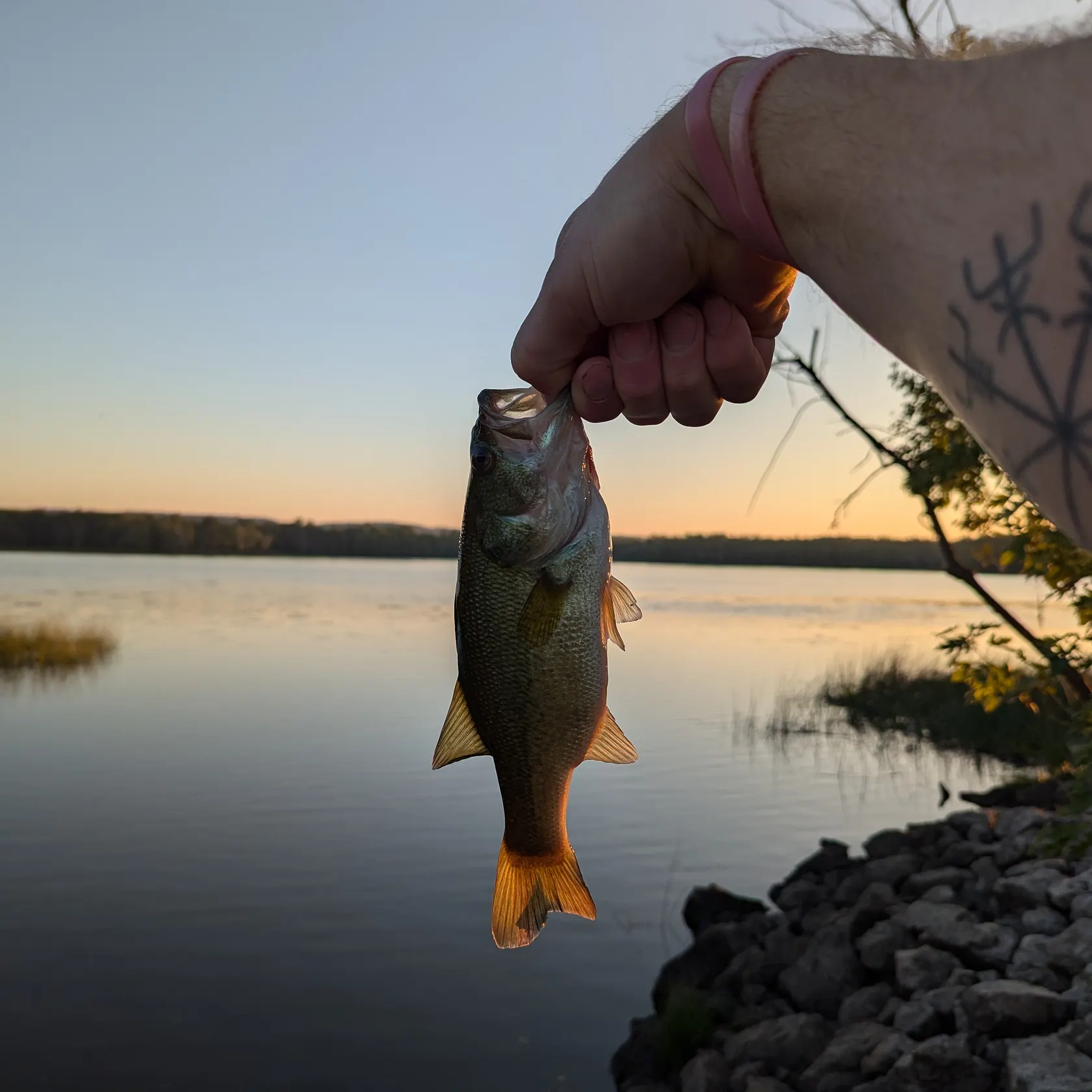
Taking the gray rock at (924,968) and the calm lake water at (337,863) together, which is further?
the calm lake water at (337,863)

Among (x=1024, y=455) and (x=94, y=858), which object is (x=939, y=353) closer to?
(x=1024, y=455)

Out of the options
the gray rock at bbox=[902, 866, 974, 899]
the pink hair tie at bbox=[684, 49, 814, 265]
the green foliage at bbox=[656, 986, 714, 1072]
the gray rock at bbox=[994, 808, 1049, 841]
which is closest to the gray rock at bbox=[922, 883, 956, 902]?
the gray rock at bbox=[902, 866, 974, 899]

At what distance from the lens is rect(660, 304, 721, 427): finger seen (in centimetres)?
241

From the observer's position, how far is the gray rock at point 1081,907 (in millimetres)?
7875

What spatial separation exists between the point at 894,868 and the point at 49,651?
86.4ft

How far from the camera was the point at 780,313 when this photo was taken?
2572 millimetres

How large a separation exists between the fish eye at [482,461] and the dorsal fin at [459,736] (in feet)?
1.92

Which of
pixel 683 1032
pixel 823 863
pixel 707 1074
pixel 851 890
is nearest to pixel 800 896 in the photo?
pixel 851 890

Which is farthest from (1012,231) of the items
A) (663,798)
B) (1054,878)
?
(663,798)

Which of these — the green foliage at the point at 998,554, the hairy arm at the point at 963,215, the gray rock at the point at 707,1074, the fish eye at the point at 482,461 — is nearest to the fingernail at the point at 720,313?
the hairy arm at the point at 963,215

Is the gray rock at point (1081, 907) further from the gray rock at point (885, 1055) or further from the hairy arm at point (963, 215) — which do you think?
the hairy arm at point (963, 215)

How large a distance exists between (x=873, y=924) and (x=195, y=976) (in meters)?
6.77

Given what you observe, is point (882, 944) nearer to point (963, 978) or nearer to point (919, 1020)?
point (963, 978)

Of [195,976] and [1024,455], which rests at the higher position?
[1024,455]
